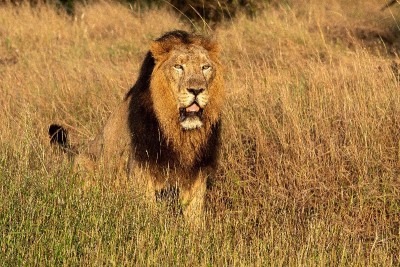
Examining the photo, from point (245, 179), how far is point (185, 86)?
143 centimetres

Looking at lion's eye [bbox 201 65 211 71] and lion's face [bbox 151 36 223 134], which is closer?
lion's face [bbox 151 36 223 134]

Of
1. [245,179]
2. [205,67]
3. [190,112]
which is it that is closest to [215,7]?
[245,179]

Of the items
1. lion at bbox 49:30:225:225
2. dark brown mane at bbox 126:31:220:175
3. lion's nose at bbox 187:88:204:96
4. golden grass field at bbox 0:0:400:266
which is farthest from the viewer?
dark brown mane at bbox 126:31:220:175

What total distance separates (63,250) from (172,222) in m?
0.88

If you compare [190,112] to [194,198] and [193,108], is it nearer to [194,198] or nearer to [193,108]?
[193,108]

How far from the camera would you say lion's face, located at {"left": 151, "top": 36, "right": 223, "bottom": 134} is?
5500 millimetres

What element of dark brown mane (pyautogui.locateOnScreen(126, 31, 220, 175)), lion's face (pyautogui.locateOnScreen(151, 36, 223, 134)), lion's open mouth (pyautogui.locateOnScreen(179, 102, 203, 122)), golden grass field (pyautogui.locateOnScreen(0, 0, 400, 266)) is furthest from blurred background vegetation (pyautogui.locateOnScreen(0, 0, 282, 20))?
lion's open mouth (pyautogui.locateOnScreen(179, 102, 203, 122))

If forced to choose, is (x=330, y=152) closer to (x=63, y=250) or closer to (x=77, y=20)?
(x=63, y=250)

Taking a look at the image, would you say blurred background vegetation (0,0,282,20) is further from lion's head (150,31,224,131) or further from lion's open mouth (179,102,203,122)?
lion's open mouth (179,102,203,122)


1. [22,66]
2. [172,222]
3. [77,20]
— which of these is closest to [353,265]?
[172,222]

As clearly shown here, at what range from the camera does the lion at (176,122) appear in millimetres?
5566

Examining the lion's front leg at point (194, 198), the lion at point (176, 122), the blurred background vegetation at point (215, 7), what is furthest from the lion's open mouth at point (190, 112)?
the blurred background vegetation at point (215, 7)

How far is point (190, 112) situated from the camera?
5586mm

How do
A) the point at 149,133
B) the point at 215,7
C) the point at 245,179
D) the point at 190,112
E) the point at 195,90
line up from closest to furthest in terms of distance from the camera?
the point at 195,90 < the point at 190,112 < the point at 149,133 < the point at 245,179 < the point at 215,7
